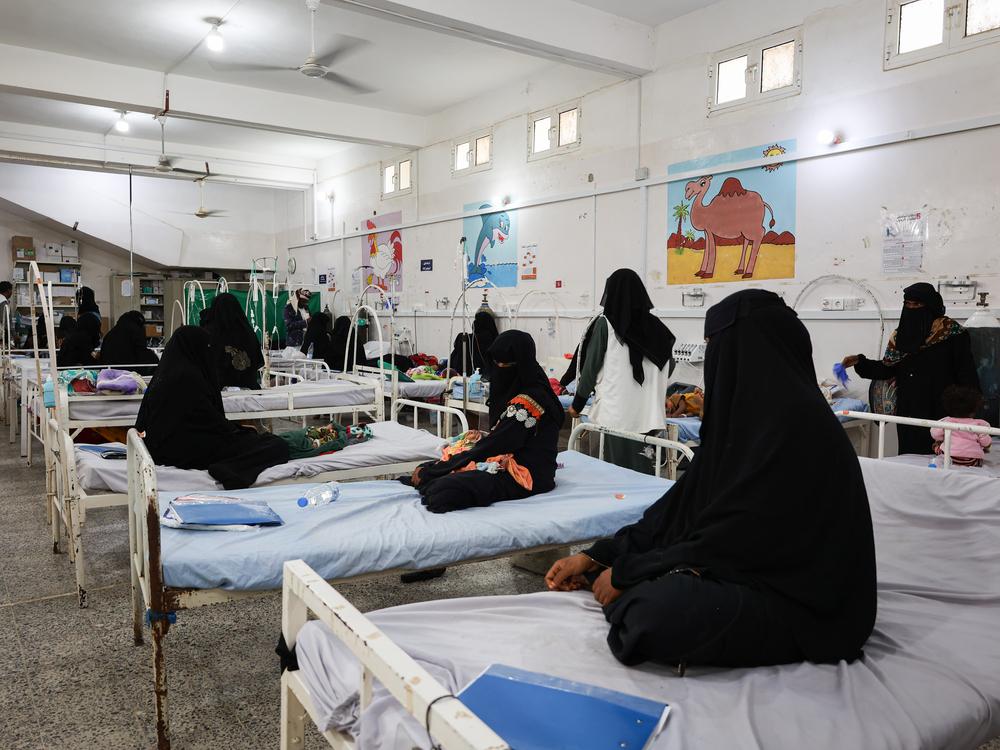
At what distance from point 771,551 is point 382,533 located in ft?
4.73

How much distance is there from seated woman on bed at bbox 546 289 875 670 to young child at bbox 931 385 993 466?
2.13m

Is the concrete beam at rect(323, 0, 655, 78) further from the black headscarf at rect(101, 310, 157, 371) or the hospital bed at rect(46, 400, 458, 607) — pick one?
the black headscarf at rect(101, 310, 157, 371)

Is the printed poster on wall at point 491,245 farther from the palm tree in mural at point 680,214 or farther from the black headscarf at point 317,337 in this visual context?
the black headscarf at point 317,337

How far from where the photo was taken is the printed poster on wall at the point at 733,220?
5.89 m

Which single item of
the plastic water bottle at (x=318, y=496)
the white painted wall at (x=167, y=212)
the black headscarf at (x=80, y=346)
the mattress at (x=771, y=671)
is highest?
the white painted wall at (x=167, y=212)

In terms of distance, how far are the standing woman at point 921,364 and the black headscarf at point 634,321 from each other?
127cm

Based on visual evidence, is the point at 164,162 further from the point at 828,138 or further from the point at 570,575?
the point at 570,575

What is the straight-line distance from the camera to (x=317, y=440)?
453cm

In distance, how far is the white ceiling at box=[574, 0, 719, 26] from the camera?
6367 millimetres

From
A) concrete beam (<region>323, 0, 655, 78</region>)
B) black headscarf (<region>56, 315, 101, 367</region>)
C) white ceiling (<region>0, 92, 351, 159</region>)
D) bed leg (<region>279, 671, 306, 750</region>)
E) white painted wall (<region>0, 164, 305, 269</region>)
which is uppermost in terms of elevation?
white ceiling (<region>0, 92, 351, 159</region>)

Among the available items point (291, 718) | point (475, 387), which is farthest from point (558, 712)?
point (475, 387)

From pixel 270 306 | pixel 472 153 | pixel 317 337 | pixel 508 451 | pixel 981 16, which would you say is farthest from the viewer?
pixel 270 306

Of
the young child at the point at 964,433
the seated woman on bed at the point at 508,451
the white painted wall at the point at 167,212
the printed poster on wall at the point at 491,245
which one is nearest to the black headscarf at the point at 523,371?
the seated woman on bed at the point at 508,451

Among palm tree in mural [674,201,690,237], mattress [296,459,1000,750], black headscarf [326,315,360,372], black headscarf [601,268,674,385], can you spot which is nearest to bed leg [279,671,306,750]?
mattress [296,459,1000,750]
